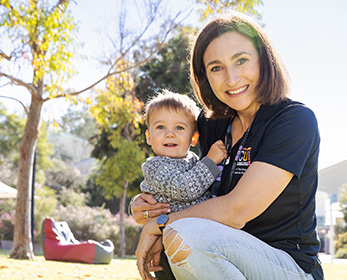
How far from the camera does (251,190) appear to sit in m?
2.04

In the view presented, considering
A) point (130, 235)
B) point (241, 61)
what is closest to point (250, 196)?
point (241, 61)

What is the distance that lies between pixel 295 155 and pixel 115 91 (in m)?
8.87

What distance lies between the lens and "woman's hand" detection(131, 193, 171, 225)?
2.58 m

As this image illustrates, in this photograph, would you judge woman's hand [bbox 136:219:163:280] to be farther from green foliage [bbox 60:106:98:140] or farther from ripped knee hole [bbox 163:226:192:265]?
green foliage [bbox 60:106:98:140]

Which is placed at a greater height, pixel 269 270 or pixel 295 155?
pixel 295 155

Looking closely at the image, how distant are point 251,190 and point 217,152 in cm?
55

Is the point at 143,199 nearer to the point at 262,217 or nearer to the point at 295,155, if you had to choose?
the point at 262,217

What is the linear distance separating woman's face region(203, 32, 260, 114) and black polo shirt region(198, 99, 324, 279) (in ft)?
0.73

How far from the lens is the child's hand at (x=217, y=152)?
253cm

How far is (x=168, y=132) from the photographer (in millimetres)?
2812

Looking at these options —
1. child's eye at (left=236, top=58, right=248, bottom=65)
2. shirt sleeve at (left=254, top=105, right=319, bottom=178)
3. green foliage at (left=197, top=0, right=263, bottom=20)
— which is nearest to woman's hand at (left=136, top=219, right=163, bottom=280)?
shirt sleeve at (left=254, top=105, right=319, bottom=178)

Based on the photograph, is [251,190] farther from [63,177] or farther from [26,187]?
[63,177]

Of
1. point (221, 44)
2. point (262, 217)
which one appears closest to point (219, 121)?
point (221, 44)

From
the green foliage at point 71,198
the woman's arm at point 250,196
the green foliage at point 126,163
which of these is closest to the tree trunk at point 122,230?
the green foliage at point 126,163
